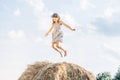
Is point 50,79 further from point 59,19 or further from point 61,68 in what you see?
point 59,19

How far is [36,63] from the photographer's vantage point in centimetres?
1622

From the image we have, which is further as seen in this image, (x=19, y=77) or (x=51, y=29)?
(x=19, y=77)

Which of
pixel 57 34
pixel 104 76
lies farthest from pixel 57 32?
pixel 104 76

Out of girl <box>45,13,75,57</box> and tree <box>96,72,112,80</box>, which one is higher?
tree <box>96,72,112,80</box>

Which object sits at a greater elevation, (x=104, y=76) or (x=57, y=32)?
(x=104, y=76)

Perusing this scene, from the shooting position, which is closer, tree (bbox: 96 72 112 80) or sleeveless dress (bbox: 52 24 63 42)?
sleeveless dress (bbox: 52 24 63 42)

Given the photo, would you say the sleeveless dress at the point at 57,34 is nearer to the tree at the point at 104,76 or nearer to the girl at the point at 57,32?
the girl at the point at 57,32

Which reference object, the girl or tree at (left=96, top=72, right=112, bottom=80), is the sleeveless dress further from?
tree at (left=96, top=72, right=112, bottom=80)

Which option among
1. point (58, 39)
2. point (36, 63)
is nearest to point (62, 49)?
point (58, 39)

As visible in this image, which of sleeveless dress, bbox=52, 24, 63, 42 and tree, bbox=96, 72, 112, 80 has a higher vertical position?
tree, bbox=96, 72, 112, 80

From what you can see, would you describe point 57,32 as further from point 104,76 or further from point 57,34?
point 104,76

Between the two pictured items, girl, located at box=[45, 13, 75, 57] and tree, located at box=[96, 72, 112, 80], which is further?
tree, located at box=[96, 72, 112, 80]

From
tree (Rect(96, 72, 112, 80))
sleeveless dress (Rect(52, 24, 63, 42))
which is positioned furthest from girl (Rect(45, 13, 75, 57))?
tree (Rect(96, 72, 112, 80))

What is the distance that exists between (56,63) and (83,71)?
858 millimetres
